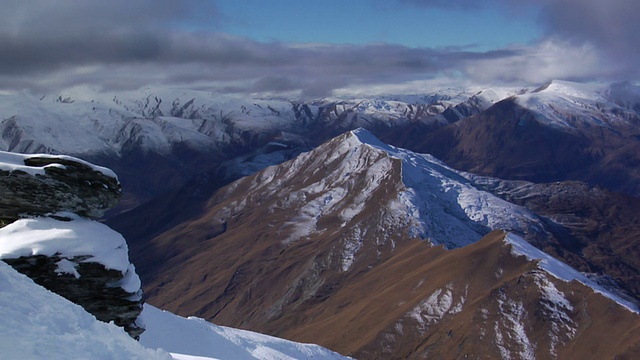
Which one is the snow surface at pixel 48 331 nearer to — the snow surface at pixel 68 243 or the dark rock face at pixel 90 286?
the dark rock face at pixel 90 286

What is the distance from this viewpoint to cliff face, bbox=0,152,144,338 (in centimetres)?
2772

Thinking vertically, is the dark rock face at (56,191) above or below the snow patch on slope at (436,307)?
above

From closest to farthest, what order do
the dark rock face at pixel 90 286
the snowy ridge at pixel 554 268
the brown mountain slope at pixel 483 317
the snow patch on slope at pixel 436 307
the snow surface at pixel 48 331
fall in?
the snow surface at pixel 48 331, the dark rock face at pixel 90 286, the brown mountain slope at pixel 483 317, the snowy ridge at pixel 554 268, the snow patch on slope at pixel 436 307

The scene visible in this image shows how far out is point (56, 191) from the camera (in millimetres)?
31016

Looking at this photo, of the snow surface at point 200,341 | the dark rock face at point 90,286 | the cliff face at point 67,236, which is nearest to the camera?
the dark rock face at point 90,286

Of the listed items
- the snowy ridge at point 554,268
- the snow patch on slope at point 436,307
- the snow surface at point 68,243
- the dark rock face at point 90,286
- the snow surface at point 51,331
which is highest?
the snow surface at point 51,331

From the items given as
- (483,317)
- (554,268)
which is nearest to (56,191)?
(483,317)

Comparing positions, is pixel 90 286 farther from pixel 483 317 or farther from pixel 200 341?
pixel 483 317

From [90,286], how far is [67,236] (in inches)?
116

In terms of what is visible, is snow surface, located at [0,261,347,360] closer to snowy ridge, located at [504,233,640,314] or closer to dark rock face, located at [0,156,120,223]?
dark rock face, located at [0,156,120,223]

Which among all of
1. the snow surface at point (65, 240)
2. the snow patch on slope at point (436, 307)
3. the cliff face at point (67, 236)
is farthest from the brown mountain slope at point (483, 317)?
the snow surface at point (65, 240)

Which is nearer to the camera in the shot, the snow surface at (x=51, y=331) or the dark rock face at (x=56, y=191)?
the snow surface at (x=51, y=331)

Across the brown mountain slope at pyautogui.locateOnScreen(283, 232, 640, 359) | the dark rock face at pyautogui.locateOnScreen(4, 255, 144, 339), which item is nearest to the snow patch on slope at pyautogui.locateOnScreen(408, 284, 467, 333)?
the brown mountain slope at pyautogui.locateOnScreen(283, 232, 640, 359)

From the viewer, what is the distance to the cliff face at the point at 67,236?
2772 cm
